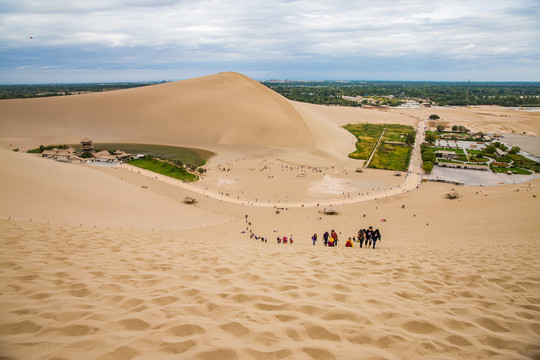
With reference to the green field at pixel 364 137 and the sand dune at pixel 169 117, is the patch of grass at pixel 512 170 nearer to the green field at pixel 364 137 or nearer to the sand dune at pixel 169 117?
the green field at pixel 364 137

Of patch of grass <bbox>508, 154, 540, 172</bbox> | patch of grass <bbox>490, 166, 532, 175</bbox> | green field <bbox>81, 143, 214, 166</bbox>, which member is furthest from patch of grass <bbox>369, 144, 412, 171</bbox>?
green field <bbox>81, 143, 214, 166</bbox>

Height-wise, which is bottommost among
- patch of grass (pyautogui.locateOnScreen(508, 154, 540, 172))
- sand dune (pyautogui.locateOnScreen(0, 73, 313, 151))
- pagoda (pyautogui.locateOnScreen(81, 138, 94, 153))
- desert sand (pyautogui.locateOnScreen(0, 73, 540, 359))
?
patch of grass (pyautogui.locateOnScreen(508, 154, 540, 172))

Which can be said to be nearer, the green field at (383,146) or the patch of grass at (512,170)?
the patch of grass at (512,170)

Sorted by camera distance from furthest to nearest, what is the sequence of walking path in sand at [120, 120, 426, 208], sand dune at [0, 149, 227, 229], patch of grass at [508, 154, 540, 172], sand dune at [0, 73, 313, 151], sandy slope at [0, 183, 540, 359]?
sand dune at [0, 73, 313, 151], patch of grass at [508, 154, 540, 172], walking path in sand at [120, 120, 426, 208], sand dune at [0, 149, 227, 229], sandy slope at [0, 183, 540, 359]

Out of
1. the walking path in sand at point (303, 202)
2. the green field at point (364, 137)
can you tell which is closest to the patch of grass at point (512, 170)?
the walking path in sand at point (303, 202)

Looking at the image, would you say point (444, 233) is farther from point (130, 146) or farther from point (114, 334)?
point (130, 146)

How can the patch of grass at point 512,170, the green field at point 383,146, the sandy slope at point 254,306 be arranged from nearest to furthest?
the sandy slope at point 254,306
the patch of grass at point 512,170
the green field at point 383,146

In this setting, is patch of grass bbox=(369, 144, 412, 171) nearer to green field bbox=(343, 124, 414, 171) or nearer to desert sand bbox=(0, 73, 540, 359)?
green field bbox=(343, 124, 414, 171)
